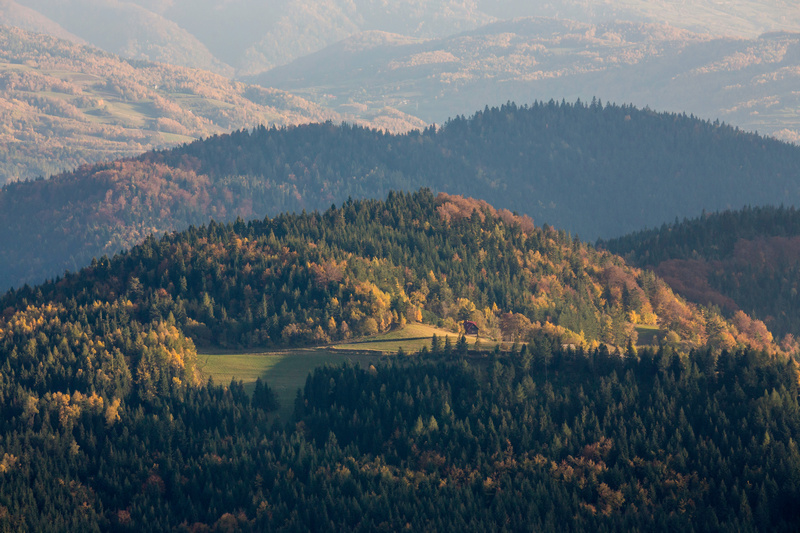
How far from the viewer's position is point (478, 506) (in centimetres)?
19050

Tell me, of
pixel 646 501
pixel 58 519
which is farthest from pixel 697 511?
pixel 58 519

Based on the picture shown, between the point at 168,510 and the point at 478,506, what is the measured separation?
50702 mm

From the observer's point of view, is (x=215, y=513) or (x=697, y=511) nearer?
(x=697, y=511)

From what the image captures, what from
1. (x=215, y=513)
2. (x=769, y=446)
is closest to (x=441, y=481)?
(x=215, y=513)

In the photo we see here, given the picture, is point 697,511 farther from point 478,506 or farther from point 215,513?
point 215,513

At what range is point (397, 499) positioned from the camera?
194m

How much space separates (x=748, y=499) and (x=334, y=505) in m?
64.1

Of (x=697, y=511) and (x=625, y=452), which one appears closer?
(x=697, y=511)

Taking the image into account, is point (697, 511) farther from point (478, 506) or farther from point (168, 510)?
point (168, 510)

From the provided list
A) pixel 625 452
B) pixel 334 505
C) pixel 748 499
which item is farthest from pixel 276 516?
pixel 748 499

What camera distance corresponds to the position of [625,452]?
198500 mm

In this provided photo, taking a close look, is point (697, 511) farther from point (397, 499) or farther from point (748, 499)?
point (397, 499)

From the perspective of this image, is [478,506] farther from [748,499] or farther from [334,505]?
[748,499]

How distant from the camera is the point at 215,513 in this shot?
19700cm
